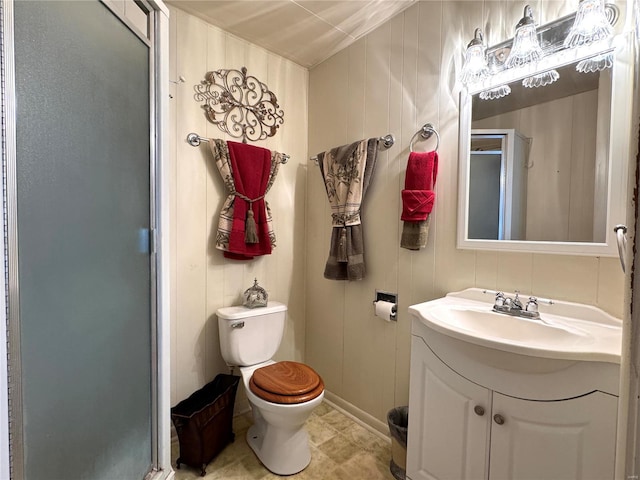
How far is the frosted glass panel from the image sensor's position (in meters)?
0.67

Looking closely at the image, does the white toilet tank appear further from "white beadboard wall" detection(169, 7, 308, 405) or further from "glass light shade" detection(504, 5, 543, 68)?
"glass light shade" detection(504, 5, 543, 68)

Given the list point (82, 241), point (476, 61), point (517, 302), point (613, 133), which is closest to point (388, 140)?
point (476, 61)

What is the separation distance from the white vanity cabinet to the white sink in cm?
13

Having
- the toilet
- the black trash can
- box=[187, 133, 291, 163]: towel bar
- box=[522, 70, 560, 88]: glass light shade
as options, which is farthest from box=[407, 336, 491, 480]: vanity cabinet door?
box=[187, 133, 291, 163]: towel bar

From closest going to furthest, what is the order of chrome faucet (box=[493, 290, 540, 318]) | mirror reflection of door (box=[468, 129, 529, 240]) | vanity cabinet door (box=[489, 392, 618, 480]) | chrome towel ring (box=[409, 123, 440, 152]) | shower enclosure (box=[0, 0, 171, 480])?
1. shower enclosure (box=[0, 0, 171, 480])
2. vanity cabinet door (box=[489, 392, 618, 480])
3. chrome faucet (box=[493, 290, 540, 318])
4. mirror reflection of door (box=[468, 129, 529, 240])
5. chrome towel ring (box=[409, 123, 440, 152])

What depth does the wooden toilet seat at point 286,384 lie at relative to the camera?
1.39 metres

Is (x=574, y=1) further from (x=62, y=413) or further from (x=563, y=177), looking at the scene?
(x=62, y=413)

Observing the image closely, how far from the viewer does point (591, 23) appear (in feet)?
3.33

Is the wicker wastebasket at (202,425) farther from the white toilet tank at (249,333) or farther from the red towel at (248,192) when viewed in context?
the red towel at (248,192)

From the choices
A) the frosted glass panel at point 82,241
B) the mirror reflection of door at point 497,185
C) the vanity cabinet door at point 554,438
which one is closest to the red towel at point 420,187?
the mirror reflection of door at point 497,185

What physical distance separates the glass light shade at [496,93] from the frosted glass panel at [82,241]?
4.52 feet

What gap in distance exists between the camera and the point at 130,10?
990mm

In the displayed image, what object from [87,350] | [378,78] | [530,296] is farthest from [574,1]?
[87,350]

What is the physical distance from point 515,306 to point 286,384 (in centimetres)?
106
